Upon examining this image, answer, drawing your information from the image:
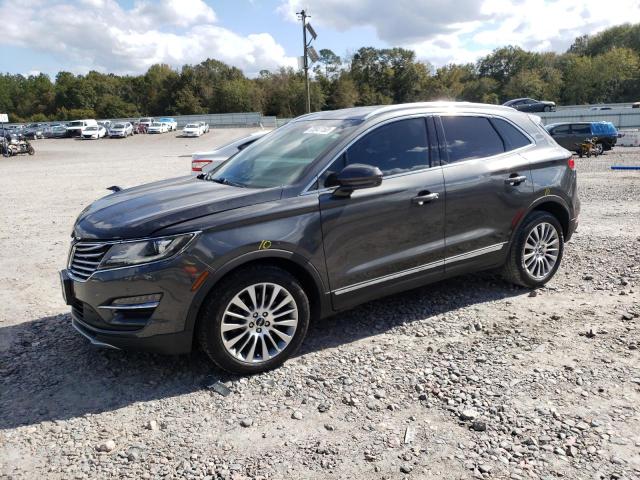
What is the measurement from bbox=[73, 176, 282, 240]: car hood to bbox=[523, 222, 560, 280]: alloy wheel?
2.81 m

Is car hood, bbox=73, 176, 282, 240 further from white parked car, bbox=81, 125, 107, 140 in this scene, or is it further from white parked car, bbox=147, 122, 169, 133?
white parked car, bbox=147, 122, 169, 133

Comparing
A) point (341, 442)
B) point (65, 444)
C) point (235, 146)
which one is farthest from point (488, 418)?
point (235, 146)

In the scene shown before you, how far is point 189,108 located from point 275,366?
9944 cm

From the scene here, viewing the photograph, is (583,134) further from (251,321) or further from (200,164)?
(251,321)

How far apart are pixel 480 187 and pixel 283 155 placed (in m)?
1.78

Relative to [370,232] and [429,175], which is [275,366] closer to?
[370,232]

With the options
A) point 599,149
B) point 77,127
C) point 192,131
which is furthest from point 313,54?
point 77,127

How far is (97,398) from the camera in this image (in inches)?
139

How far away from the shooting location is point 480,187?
4.69m

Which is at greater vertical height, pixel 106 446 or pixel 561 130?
pixel 561 130

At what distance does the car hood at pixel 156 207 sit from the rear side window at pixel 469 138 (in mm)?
1776

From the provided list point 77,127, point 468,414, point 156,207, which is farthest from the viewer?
point 77,127

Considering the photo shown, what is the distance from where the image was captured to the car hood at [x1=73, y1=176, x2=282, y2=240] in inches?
137

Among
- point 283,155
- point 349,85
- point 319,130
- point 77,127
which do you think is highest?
point 349,85
